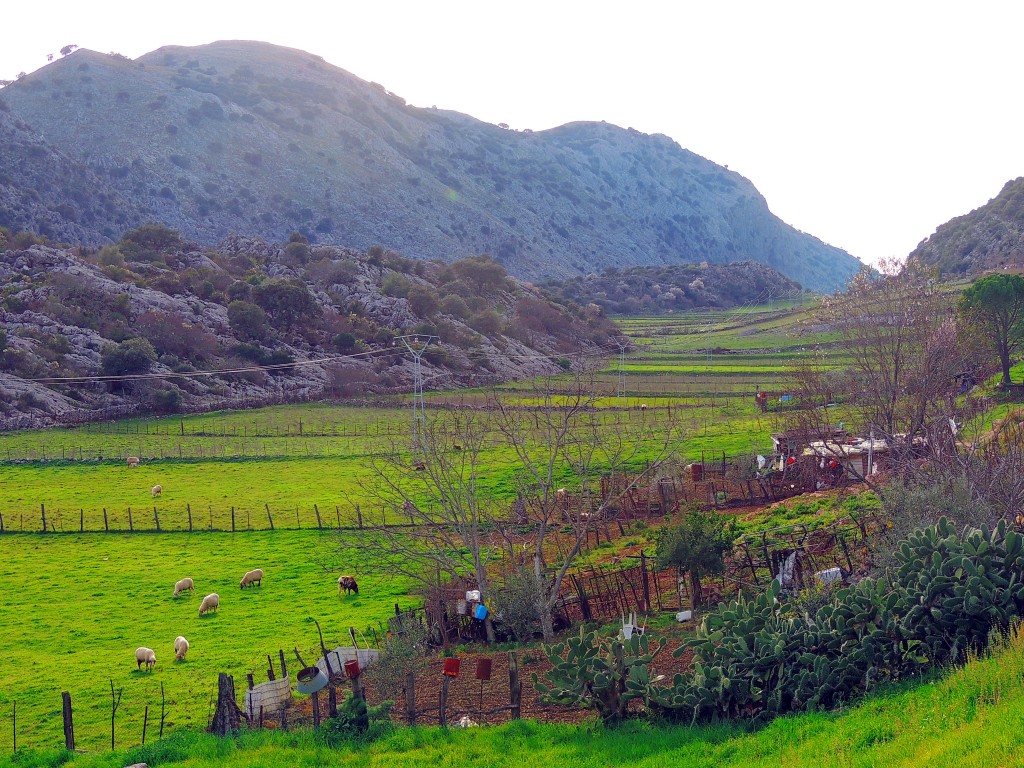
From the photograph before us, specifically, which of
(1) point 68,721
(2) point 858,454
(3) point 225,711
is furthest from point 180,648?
(2) point 858,454

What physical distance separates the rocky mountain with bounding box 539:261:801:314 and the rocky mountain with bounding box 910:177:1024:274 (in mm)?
35325

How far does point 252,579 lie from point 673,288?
495 ft

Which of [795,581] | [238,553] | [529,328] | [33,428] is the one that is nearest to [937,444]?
[795,581]

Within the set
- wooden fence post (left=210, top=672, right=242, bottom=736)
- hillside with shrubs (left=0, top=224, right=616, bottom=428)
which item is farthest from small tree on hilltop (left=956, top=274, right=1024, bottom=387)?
wooden fence post (left=210, top=672, right=242, bottom=736)

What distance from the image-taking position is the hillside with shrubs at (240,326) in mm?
75500

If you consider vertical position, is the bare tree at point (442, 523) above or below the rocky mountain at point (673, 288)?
below

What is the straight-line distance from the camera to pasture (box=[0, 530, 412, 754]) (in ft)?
67.5

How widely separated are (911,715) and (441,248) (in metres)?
187

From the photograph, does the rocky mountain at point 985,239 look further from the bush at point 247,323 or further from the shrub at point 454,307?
the bush at point 247,323

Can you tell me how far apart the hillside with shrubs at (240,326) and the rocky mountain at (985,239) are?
48.0 meters

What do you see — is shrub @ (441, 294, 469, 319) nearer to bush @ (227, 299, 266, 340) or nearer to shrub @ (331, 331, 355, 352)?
shrub @ (331, 331, 355, 352)

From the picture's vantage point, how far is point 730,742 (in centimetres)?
1176

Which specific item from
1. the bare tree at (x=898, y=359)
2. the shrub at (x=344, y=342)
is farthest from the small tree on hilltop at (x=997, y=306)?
the shrub at (x=344, y=342)

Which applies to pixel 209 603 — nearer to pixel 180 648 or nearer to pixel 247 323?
pixel 180 648
